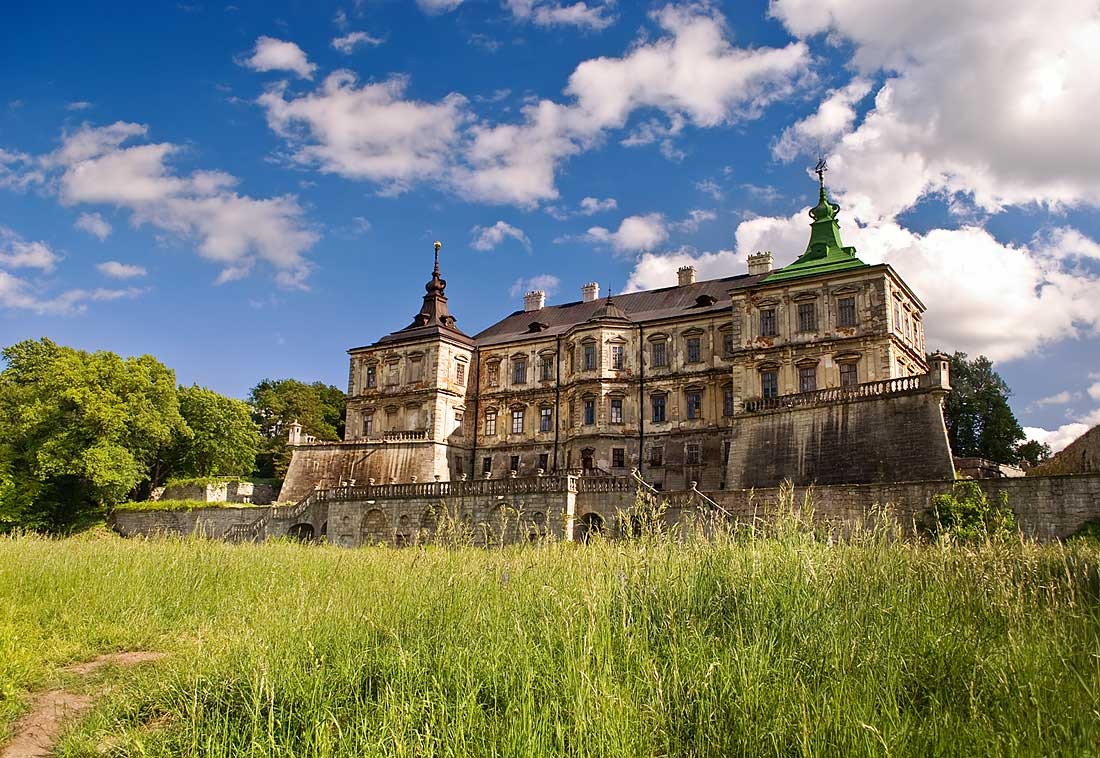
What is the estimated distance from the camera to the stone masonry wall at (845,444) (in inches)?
1029

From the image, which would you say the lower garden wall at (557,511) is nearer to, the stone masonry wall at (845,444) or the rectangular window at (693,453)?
the stone masonry wall at (845,444)

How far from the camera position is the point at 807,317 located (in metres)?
33.5

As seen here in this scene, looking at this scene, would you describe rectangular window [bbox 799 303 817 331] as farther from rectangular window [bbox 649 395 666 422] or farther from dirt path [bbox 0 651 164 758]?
dirt path [bbox 0 651 164 758]

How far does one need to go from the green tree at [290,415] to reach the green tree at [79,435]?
499 inches

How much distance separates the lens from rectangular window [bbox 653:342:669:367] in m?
39.9

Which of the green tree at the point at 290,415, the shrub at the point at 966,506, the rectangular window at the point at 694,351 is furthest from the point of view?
the green tree at the point at 290,415

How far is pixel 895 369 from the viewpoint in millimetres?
31734

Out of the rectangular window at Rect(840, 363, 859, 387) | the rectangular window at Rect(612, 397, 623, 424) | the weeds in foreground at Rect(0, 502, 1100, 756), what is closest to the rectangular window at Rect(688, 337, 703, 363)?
the rectangular window at Rect(612, 397, 623, 424)

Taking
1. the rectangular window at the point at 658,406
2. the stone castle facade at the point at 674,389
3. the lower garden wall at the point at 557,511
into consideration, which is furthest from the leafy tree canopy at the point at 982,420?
the lower garden wall at the point at 557,511

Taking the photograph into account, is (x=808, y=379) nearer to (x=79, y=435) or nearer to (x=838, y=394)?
(x=838, y=394)

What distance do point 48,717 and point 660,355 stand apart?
3452cm

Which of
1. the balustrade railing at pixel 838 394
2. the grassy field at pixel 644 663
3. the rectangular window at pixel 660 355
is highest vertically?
the rectangular window at pixel 660 355

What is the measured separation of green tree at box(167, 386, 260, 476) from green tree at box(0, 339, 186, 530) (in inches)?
A: 108

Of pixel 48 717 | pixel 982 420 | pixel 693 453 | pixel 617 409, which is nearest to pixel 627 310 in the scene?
pixel 617 409
